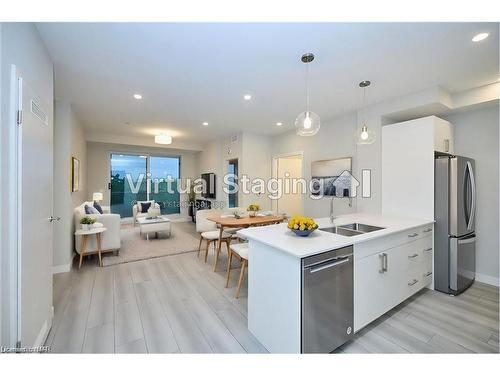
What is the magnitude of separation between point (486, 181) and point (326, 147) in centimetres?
233

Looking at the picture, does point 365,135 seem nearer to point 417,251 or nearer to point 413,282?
point 417,251

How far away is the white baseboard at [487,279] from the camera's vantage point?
2804 mm

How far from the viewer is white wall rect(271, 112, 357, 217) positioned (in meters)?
3.89

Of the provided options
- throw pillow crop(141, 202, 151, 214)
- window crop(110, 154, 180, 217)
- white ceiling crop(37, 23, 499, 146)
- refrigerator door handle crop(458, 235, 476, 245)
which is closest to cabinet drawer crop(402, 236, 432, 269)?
refrigerator door handle crop(458, 235, 476, 245)

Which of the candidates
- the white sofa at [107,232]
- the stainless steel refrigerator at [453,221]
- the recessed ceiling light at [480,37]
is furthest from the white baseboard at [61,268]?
the recessed ceiling light at [480,37]

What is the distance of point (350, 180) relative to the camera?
3.80 metres

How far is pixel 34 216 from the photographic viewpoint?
1.56 m

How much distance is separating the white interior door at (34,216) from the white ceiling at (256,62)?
→ 0.81 metres

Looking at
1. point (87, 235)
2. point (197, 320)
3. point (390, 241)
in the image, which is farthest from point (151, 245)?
point (390, 241)

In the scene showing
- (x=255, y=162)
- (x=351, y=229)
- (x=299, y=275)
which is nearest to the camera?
(x=299, y=275)

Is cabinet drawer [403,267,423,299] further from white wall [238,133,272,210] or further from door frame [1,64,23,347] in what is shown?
white wall [238,133,272,210]

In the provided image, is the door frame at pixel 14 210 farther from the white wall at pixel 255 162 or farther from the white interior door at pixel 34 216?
the white wall at pixel 255 162
